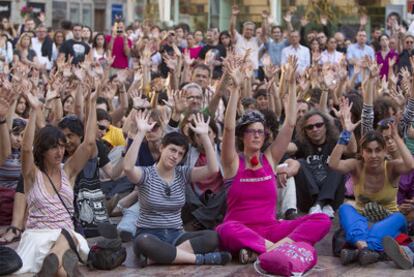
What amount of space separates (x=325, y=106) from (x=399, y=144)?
3169mm

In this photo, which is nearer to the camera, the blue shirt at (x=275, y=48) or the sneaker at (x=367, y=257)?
the sneaker at (x=367, y=257)

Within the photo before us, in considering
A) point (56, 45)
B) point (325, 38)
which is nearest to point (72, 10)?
point (56, 45)

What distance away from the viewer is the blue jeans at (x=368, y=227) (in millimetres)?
7207

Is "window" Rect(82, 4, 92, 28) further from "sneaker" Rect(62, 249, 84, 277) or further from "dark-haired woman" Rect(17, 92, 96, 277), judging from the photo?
"sneaker" Rect(62, 249, 84, 277)

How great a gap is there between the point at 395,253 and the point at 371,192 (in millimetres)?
817

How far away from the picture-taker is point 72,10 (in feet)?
102

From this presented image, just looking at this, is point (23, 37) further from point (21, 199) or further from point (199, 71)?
point (21, 199)

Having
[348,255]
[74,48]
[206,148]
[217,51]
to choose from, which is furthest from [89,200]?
[74,48]

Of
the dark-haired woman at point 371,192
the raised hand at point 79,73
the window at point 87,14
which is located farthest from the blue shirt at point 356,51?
the window at point 87,14

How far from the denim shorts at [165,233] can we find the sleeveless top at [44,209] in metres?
0.65

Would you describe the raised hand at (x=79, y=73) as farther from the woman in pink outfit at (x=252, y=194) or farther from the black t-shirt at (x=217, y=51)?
the black t-shirt at (x=217, y=51)

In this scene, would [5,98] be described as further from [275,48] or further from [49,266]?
[275,48]

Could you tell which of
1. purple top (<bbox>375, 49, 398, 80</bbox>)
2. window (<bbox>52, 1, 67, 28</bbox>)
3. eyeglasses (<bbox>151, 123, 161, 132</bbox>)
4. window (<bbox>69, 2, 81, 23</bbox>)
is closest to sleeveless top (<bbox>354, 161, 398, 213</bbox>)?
eyeglasses (<bbox>151, 123, 161, 132</bbox>)

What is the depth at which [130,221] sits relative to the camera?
796 centimetres
